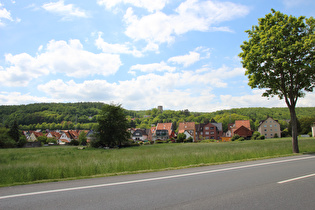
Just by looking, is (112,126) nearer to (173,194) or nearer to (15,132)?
(15,132)

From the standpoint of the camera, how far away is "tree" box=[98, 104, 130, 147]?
53719mm

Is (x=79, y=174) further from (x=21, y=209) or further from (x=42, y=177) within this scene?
(x=21, y=209)

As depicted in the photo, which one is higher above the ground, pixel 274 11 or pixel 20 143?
pixel 274 11

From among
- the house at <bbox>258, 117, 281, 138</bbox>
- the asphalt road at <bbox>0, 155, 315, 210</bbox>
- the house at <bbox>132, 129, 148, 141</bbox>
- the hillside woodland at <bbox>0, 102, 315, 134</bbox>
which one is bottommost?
the house at <bbox>132, 129, 148, 141</bbox>

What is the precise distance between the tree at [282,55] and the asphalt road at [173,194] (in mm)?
12398

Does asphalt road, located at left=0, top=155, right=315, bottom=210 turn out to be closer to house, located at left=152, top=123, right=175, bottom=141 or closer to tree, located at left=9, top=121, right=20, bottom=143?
tree, located at left=9, top=121, right=20, bottom=143

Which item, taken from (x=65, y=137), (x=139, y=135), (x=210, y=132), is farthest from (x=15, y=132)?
(x=210, y=132)

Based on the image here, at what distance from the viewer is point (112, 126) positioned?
54219 mm

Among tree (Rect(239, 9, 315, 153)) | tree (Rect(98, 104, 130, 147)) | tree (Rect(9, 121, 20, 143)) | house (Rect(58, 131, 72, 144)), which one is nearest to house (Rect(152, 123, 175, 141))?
house (Rect(58, 131, 72, 144))

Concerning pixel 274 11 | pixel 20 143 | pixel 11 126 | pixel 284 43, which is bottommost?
pixel 20 143

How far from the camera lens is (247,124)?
9456 centimetres

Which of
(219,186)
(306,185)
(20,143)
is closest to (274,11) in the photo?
(306,185)

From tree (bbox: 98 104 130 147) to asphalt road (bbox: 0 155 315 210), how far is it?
1870 inches

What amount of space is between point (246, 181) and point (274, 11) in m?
16.8
